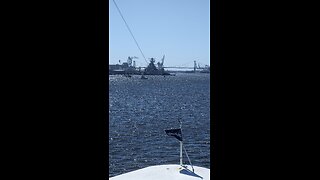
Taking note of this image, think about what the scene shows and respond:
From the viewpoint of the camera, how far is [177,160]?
18.0 meters
